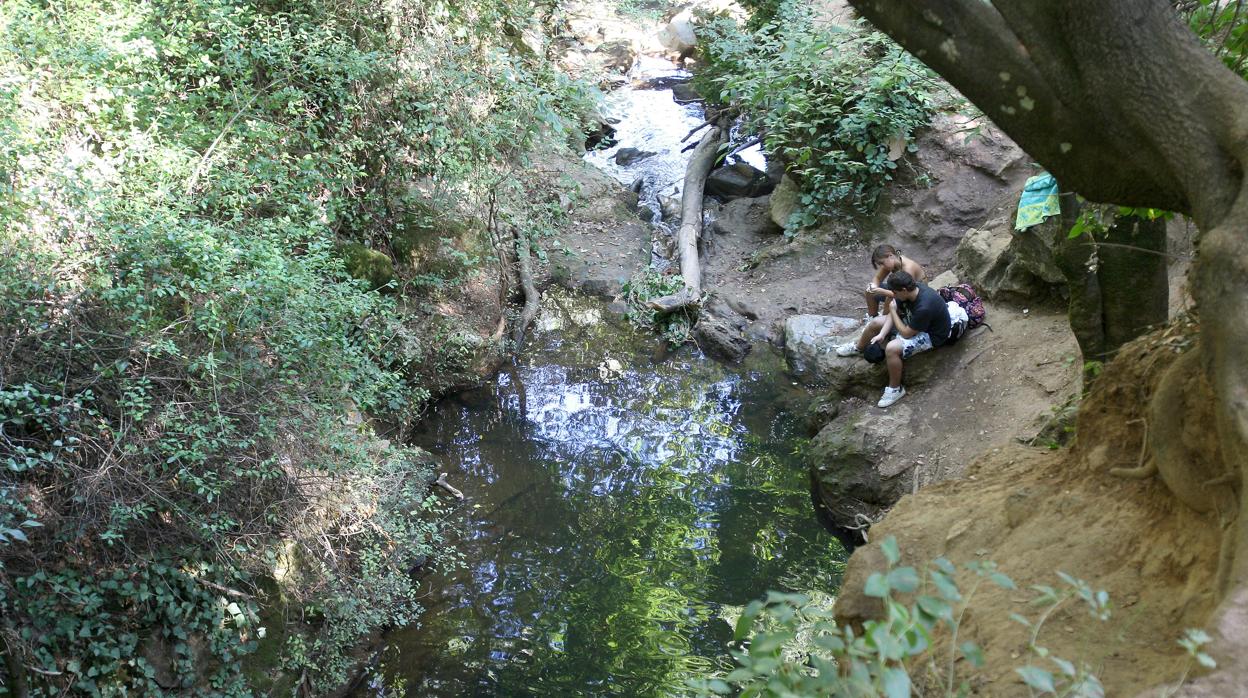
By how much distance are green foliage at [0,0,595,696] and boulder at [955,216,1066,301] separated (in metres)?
5.95

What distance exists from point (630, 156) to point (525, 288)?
502cm

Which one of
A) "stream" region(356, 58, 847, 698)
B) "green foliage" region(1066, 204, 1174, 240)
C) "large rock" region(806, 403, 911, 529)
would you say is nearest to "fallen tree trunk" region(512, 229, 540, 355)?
"stream" region(356, 58, 847, 698)

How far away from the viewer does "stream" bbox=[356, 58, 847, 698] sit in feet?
19.1

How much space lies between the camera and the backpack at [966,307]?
8047 mm

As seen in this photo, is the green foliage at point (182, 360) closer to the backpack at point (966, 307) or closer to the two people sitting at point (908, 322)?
the two people sitting at point (908, 322)

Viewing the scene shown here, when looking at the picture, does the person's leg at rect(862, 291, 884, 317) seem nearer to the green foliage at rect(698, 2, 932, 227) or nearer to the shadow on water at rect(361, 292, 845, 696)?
the shadow on water at rect(361, 292, 845, 696)

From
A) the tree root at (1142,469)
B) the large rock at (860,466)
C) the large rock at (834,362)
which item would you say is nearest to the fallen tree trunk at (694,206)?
the large rock at (834,362)

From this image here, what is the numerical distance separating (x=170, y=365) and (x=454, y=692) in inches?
107

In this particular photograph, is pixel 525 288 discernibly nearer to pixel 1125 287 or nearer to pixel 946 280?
pixel 946 280

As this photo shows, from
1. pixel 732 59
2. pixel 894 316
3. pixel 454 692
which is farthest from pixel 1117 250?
pixel 732 59

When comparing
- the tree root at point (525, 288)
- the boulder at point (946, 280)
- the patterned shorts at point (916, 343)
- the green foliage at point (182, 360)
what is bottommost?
the tree root at point (525, 288)

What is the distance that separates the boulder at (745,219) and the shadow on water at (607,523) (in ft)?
10.1

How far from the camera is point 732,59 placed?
12516 mm

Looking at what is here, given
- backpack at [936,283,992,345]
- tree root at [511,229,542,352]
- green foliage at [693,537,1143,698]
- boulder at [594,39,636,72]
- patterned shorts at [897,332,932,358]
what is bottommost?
boulder at [594,39,636,72]
